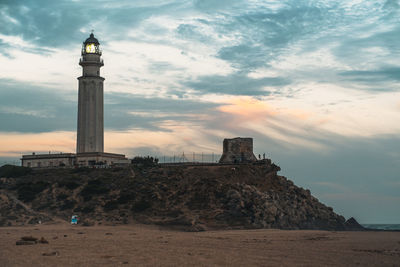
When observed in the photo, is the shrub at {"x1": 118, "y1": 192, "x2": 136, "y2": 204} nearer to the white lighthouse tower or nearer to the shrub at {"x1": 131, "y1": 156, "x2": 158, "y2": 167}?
the shrub at {"x1": 131, "y1": 156, "x2": 158, "y2": 167}

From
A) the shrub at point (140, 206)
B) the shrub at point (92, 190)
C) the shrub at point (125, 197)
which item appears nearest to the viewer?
the shrub at point (140, 206)

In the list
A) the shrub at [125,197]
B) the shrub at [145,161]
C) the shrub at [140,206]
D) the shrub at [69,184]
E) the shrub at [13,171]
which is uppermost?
the shrub at [145,161]

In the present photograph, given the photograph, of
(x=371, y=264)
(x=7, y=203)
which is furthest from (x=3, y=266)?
(x=7, y=203)

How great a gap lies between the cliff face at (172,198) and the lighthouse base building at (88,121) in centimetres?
833

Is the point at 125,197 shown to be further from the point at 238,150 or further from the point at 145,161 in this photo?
the point at 238,150

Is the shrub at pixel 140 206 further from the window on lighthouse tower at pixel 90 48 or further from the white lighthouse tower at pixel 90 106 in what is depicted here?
the window on lighthouse tower at pixel 90 48

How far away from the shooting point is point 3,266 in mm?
19094

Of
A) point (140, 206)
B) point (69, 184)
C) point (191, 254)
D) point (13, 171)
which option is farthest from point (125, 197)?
point (191, 254)

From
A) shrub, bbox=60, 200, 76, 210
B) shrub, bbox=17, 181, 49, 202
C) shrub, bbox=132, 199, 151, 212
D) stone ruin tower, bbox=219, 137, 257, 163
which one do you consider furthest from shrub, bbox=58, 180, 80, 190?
stone ruin tower, bbox=219, 137, 257, 163

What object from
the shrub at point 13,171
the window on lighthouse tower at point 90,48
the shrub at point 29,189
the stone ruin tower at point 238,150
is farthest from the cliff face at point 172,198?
the window on lighthouse tower at point 90,48

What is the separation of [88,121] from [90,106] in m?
2.26

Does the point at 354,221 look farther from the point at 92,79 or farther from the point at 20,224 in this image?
the point at 92,79

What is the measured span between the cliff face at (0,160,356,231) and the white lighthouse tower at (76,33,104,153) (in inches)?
397

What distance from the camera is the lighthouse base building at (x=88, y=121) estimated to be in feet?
244
